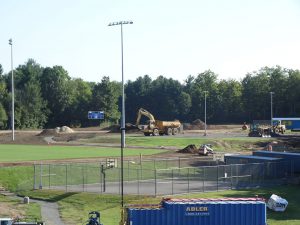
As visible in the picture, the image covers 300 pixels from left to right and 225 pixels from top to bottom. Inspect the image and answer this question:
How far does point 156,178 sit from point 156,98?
140 m

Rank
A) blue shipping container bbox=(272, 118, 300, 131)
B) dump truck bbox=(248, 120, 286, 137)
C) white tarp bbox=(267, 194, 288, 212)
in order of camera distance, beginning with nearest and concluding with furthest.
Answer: white tarp bbox=(267, 194, 288, 212)
dump truck bbox=(248, 120, 286, 137)
blue shipping container bbox=(272, 118, 300, 131)

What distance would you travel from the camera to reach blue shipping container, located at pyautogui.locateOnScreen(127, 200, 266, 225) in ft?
101

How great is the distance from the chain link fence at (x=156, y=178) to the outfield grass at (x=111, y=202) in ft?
6.61

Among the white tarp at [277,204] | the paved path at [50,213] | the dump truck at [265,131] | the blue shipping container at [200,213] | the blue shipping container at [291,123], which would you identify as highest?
the blue shipping container at [291,123]

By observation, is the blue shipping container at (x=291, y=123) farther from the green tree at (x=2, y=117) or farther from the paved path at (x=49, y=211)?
the paved path at (x=49, y=211)

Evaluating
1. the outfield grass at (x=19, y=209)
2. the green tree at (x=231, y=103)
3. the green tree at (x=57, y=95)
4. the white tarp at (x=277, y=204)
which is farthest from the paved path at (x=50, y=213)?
the green tree at (x=231, y=103)

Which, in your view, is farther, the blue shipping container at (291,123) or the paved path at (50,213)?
the blue shipping container at (291,123)

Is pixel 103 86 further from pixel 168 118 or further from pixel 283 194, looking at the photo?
pixel 283 194

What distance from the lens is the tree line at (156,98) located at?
529 feet

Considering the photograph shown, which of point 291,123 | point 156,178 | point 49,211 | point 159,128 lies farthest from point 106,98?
point 49,211

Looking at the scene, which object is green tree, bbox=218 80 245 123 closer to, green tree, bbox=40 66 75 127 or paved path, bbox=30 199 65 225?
green tree, bbox=40 66 75 127

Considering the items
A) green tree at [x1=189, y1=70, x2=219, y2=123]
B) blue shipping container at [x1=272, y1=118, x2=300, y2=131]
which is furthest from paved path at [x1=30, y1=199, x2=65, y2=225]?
green tree at [x1=189, y1=70, x2=219, y2=123]

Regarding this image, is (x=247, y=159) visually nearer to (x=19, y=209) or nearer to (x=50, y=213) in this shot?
(x=50, y=213)

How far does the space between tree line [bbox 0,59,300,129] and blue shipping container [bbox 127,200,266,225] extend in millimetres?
122514
